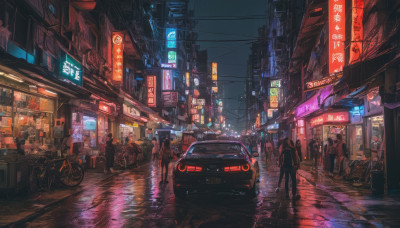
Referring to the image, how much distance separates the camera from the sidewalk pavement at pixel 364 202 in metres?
7.19

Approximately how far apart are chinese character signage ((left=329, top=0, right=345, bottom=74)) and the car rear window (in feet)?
22.0

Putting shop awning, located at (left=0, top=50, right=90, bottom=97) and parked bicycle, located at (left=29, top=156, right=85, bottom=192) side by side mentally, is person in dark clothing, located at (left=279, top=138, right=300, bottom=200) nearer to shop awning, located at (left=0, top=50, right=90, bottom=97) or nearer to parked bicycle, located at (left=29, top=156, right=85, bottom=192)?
parked bicycle, located at (left=29, top=156, right=85, bottom=192)

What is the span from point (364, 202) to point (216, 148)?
4.22 meters

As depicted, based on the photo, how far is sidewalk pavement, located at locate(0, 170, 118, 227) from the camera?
6.91 meters

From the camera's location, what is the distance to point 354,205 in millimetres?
8523

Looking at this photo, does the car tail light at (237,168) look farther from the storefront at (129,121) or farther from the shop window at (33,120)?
the storefront at (129,121)

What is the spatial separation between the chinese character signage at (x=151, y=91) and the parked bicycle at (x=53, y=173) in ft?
68.0

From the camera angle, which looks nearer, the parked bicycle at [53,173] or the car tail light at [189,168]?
the car tail light at [189,168]

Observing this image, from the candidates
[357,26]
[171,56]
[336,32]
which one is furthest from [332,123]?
[171,56]

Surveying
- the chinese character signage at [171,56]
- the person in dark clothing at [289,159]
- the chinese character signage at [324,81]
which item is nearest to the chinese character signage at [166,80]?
the chinese character signage at [171,56]

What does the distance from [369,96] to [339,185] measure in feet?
11.7

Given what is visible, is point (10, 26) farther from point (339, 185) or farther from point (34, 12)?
point (339, 185)

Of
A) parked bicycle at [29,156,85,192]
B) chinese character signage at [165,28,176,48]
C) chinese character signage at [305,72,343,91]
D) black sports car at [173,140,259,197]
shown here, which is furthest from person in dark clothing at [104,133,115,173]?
chinese character signage at [165,28,176,48]

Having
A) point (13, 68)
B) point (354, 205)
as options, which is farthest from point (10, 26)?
point (354, 205)
